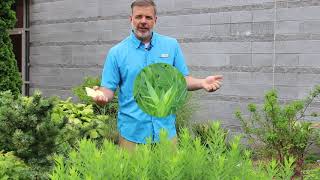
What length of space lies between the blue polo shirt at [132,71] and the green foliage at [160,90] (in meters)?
0.58

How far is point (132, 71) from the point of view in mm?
3553

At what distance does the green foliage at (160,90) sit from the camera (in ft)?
9.02

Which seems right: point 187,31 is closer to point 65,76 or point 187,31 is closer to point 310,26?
point 310,26

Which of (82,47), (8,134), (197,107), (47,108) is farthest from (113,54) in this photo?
(82,47)

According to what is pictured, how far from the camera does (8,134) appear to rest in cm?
444

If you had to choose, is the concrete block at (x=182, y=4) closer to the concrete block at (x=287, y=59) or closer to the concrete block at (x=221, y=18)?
the concrete block at (x=221, y=18)

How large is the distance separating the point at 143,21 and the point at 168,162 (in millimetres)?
1909

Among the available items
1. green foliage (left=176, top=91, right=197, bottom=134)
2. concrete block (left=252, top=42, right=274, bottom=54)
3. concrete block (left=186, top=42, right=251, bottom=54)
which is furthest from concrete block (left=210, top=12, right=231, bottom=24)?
green foliage (left=176, top=91, right=197, bottom=134)

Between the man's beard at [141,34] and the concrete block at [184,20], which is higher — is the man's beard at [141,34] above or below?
below

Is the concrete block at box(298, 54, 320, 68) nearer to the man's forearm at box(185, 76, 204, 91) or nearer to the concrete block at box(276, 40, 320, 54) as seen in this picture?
the concrete block at box(276, 40, 320, 54)

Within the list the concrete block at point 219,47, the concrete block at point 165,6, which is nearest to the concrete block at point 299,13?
the concrete block at point 219,47

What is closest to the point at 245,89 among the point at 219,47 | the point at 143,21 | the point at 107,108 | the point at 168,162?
the point at 219,47

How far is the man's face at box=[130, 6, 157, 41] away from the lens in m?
3.40

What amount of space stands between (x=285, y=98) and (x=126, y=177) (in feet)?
21.3
